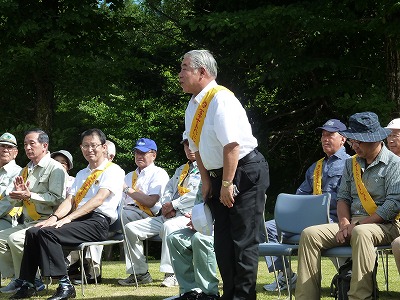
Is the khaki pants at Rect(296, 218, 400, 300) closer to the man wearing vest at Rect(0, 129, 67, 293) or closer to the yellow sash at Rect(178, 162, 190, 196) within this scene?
the yellow sash at Rect(178, 162, 190, 196)

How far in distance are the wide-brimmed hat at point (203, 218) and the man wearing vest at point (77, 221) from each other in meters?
1.64

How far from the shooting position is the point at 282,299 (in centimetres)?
671

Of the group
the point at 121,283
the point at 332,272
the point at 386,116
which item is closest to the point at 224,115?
the point at 121,283

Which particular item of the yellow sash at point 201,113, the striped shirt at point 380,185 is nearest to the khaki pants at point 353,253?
the striped shirt at point 380,185

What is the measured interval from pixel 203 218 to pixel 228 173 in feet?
1.96

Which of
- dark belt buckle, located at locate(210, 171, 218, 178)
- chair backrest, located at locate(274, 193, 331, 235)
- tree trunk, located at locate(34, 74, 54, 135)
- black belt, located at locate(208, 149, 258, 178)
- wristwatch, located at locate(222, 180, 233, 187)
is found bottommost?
chair backrest, located at locate(274, 193, 331, 235)

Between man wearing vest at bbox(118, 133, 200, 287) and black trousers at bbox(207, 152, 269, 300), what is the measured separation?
2.16m

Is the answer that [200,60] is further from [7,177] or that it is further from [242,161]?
[7,177]

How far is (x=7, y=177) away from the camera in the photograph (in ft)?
27.9

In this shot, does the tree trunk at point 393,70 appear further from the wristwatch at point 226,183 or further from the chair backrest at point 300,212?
the wristwatch at point 226,183

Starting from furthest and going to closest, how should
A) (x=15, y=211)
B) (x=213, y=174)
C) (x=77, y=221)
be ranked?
(x=15, y=211), (x=77, y=221), (x=213, y=174)

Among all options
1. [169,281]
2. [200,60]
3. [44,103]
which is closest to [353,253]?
[200,60]

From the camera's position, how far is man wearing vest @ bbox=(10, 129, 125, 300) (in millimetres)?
6945

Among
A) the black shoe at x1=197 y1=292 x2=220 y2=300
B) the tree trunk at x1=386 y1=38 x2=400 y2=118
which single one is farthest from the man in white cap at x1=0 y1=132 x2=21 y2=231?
the tree trunk at x1=386 y1=38 x2=400 y2=118
